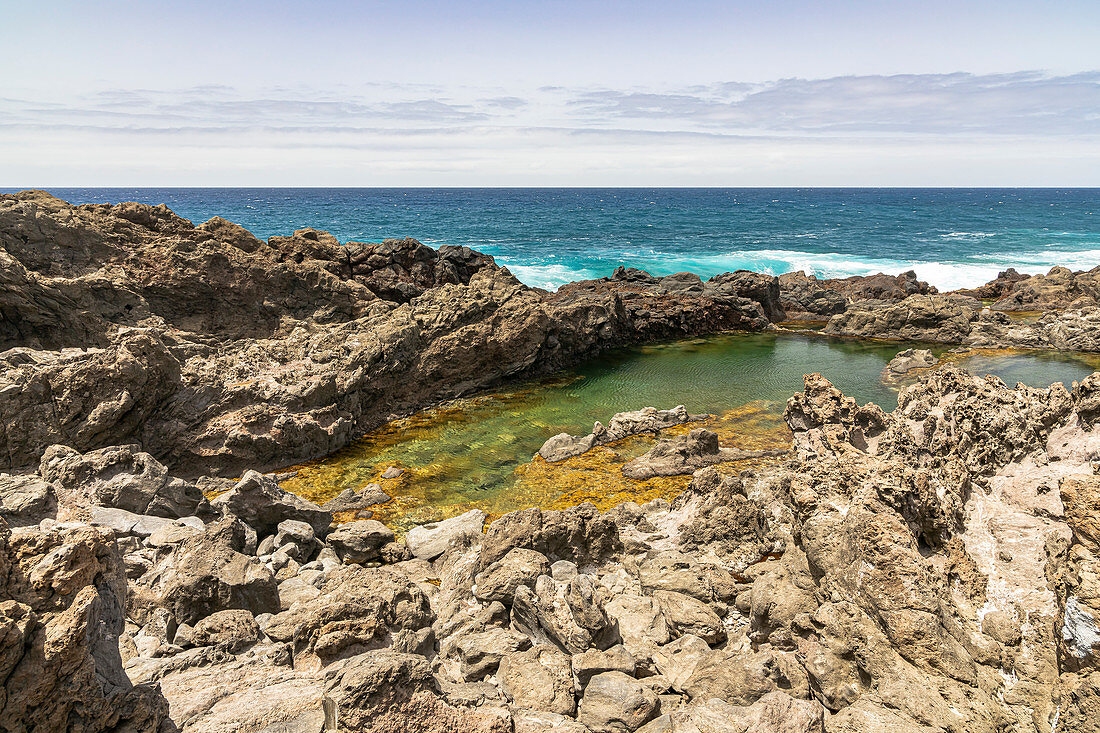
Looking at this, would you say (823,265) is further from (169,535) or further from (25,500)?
(25,500)

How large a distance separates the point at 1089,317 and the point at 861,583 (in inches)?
1200

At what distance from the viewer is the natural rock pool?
1455cm

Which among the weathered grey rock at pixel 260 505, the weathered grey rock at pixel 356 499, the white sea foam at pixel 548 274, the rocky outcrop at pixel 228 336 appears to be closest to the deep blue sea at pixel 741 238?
the white sea foam at pixel 548 274

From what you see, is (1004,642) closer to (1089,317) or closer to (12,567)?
(12,567)

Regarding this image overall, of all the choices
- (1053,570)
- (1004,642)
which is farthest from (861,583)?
(1053,570)

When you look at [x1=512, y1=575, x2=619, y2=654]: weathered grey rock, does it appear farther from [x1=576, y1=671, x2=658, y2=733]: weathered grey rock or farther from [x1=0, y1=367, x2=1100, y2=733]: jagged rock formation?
[x1=576, y1=671, x2=658, y2=733]: weathered grey rock

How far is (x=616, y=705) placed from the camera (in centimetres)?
546

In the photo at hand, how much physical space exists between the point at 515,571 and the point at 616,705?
2.70 meters

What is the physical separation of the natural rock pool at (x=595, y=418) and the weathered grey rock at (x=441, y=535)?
129 cm

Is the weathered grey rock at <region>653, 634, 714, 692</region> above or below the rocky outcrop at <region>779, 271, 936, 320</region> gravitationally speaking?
below

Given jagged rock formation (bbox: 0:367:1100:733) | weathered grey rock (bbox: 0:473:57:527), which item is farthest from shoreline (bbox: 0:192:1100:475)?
jagged rock formation (bbox: 0:367:1100:733)

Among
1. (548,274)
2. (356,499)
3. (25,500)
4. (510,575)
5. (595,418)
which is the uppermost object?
(548,274)

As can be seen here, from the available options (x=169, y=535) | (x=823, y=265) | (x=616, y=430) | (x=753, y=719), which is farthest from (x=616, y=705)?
(x=823, y=265)

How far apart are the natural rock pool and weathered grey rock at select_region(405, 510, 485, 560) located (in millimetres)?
1290
